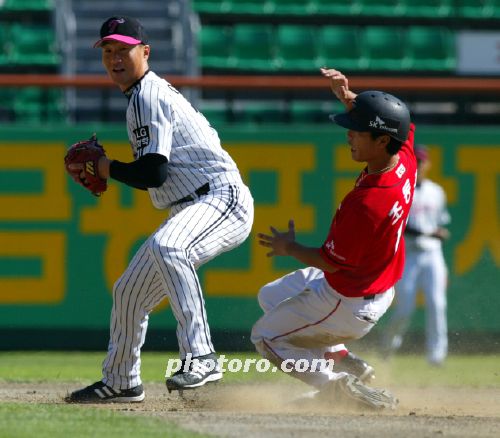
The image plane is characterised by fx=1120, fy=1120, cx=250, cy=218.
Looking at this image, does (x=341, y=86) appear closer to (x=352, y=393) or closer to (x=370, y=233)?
(x=370, y=233)

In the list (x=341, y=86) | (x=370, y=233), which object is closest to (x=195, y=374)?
(x=370, y=233)

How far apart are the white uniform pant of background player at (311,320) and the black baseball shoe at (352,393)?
0.04 m

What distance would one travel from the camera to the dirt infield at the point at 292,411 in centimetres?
498

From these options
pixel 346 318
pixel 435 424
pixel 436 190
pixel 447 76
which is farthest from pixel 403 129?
pixel 447 76

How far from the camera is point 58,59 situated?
13203mm

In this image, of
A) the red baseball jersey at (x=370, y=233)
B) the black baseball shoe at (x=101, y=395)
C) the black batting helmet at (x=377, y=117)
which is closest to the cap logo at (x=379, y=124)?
the black batting helmet at (x=377, y=117)

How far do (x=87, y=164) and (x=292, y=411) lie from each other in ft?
5.61

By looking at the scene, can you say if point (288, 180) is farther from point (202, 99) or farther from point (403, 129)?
point (403, 129)

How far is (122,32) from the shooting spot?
234 inches

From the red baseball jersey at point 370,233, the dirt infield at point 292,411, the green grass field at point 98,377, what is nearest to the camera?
the green grass field at point 98,377

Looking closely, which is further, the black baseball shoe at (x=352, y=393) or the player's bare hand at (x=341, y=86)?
the player's bare hand at (x=341, y=86)

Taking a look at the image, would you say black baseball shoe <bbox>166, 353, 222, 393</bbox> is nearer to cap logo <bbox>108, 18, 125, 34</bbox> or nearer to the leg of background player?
A: cap logo <bbox>108, 18, 125, 34</bbox>

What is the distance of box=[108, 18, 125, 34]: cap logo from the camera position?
19.5 ft

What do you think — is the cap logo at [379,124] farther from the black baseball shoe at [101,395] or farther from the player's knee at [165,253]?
the black baseball shoe at [101,395]
